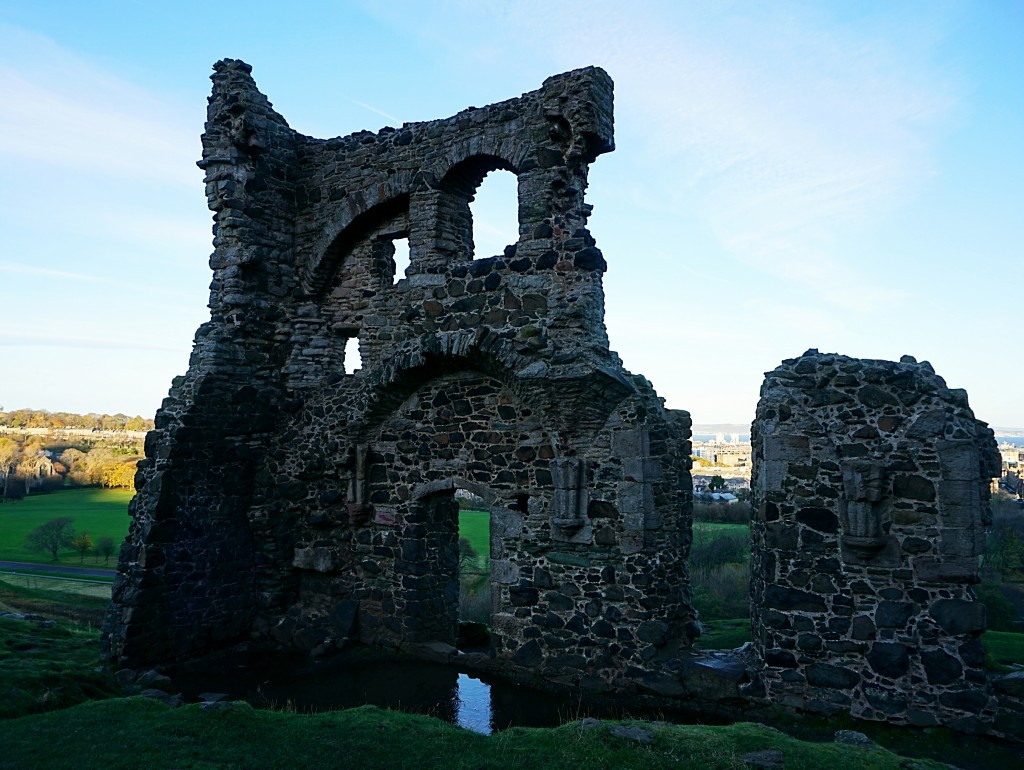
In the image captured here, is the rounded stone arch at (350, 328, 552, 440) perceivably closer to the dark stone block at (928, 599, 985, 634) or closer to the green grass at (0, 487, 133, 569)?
the dark stone block at (928, 599, 985, 634)

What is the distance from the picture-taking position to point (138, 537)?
11188 mm

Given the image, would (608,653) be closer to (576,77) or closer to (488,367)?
(488,367)

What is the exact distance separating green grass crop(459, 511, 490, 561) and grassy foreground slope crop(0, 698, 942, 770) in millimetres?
22461

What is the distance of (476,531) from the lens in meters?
34.2

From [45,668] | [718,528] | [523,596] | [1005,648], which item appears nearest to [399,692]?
[523,596]

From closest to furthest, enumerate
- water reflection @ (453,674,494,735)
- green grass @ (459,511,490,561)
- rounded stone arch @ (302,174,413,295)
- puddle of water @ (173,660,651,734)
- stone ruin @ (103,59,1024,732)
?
stone ruin @ (103,59,1024,732) < water reflection @ (453,674,494,735) < puddle of water @ (173,660,651,734) < rounded stone arch @ (302,174,413,295) < green grass @ (459,511,490,561)

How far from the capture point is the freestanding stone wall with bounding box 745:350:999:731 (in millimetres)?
7637

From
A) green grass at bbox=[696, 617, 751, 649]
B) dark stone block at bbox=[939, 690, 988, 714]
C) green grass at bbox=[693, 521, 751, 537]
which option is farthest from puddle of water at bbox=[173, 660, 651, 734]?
green grass at bbox=[693, 521, 751, 537]

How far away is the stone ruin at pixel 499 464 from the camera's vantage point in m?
7.94

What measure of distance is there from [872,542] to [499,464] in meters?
5.00

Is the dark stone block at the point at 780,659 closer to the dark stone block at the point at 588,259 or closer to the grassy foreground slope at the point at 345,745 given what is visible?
the grassy foreground slope at the point at 345,745

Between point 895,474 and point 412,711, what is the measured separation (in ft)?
20.5

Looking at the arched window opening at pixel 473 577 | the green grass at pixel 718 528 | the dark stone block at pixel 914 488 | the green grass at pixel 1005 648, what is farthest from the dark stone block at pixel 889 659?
the green grass at pixel 718 528

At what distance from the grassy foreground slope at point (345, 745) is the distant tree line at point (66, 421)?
72823 millimetres
